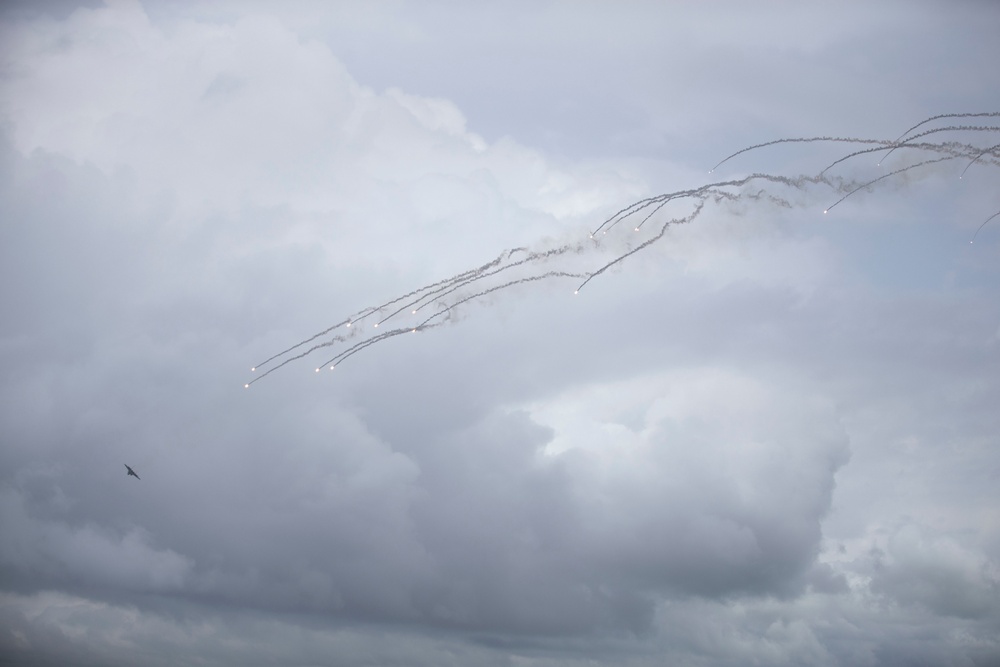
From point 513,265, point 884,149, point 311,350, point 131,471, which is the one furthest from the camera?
point 131,471

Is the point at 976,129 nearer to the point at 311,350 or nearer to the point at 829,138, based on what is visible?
the point at 829,138

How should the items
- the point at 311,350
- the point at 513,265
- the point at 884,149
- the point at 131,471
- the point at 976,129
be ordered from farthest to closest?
1. the point at 131,471
2. the point at 311,350
3. the point at 513,265
4. the point at 884,149
5. the point at 976,129

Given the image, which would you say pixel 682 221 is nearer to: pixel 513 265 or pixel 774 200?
pixel 774 200

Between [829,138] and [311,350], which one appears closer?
[829,138]

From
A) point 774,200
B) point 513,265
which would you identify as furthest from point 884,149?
point 513,265

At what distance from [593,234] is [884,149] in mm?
19699

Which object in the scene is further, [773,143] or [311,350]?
[311,350]

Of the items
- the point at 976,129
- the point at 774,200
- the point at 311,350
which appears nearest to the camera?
the point at 976,129

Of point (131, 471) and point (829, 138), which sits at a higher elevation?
point (829, 138)

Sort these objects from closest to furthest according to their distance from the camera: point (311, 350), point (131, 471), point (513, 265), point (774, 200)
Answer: point (774, 200) → point (513, 265) → point (311, 350) → point (131, 471)

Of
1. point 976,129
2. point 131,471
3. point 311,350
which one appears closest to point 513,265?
point 311,350

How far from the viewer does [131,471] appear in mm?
113625

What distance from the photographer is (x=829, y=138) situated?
59500 millimetres

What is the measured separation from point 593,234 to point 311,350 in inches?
1009
